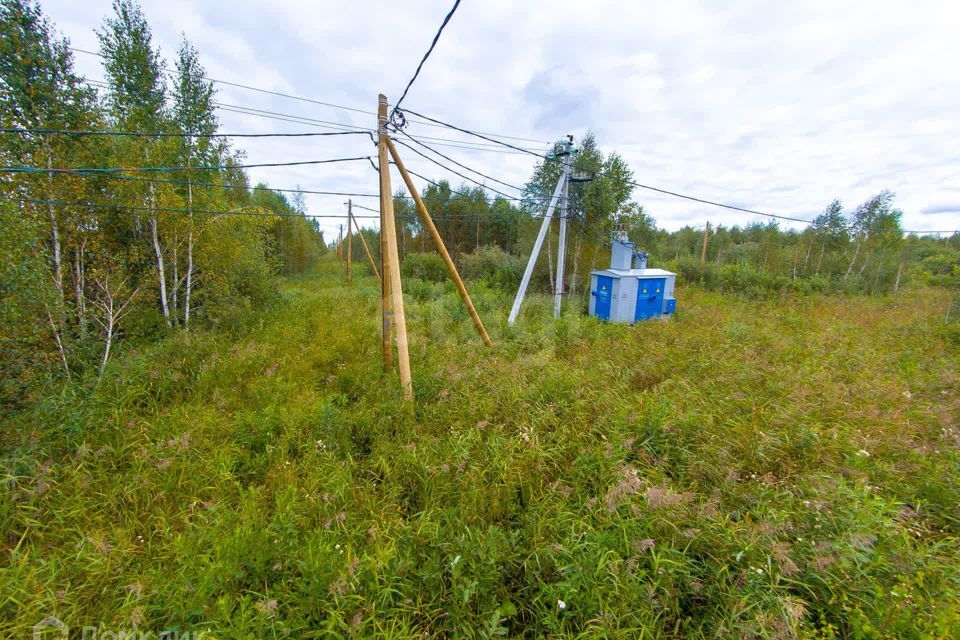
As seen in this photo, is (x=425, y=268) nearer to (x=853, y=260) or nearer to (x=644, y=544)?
(x=644, y=544)

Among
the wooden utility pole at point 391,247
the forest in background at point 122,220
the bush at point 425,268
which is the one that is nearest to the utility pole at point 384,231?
the wooden utility pole at point 391,247

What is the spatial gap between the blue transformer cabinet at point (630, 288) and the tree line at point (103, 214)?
8122mm

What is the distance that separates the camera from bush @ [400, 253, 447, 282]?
58.5 ft

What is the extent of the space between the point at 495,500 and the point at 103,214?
8544mm

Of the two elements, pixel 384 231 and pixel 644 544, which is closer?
pixel 644 544

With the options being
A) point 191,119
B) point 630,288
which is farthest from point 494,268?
point 191,119

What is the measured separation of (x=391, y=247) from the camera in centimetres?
458

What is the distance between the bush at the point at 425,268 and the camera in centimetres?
1783

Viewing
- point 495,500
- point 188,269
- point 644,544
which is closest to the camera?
point 644,544

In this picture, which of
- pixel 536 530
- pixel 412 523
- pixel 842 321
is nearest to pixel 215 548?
pixel 412 523

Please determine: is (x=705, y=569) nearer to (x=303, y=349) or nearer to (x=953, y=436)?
(x=953, y=436)

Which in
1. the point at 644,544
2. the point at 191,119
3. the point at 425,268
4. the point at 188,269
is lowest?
the point at 644,544

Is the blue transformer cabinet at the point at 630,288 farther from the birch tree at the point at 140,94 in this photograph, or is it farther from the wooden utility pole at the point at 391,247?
the birch tree at the point at 140,94

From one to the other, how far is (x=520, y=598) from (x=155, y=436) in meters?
4.09
